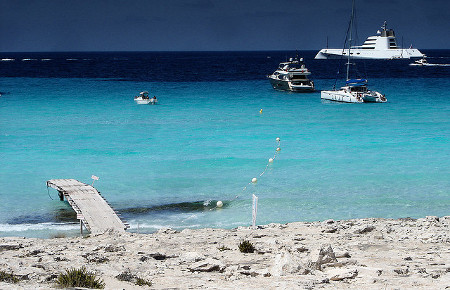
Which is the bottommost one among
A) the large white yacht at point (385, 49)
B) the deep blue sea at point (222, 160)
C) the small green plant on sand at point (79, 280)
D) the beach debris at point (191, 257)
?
the deep blue sea at point (222, 160)

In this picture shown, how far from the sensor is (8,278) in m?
10.8

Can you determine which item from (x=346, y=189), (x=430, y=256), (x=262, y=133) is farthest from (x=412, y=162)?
(x=430, y=256)

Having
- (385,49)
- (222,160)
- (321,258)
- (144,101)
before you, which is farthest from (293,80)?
(385,49)

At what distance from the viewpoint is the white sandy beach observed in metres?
11.0

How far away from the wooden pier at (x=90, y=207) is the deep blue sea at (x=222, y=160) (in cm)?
61

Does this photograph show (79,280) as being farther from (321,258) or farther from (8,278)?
(321,258)

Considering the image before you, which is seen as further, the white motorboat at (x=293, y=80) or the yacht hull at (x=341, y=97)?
the white motorboat at (x=293, y=80)

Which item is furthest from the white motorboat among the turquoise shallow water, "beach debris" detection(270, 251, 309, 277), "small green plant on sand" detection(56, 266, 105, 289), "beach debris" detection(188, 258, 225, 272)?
"small green plant on sand" detection(56, 266, 105, 289)

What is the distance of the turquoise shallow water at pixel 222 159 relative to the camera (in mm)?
22250

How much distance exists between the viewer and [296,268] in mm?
11484

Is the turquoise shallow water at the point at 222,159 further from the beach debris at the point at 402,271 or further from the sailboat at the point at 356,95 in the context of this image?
the beach debris at the point at 402,271

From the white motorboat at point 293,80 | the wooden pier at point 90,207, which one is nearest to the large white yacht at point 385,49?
the white motorboat at point 293,80

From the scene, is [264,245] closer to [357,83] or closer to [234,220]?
Answer: [234,220]

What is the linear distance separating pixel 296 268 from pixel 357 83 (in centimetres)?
4960
